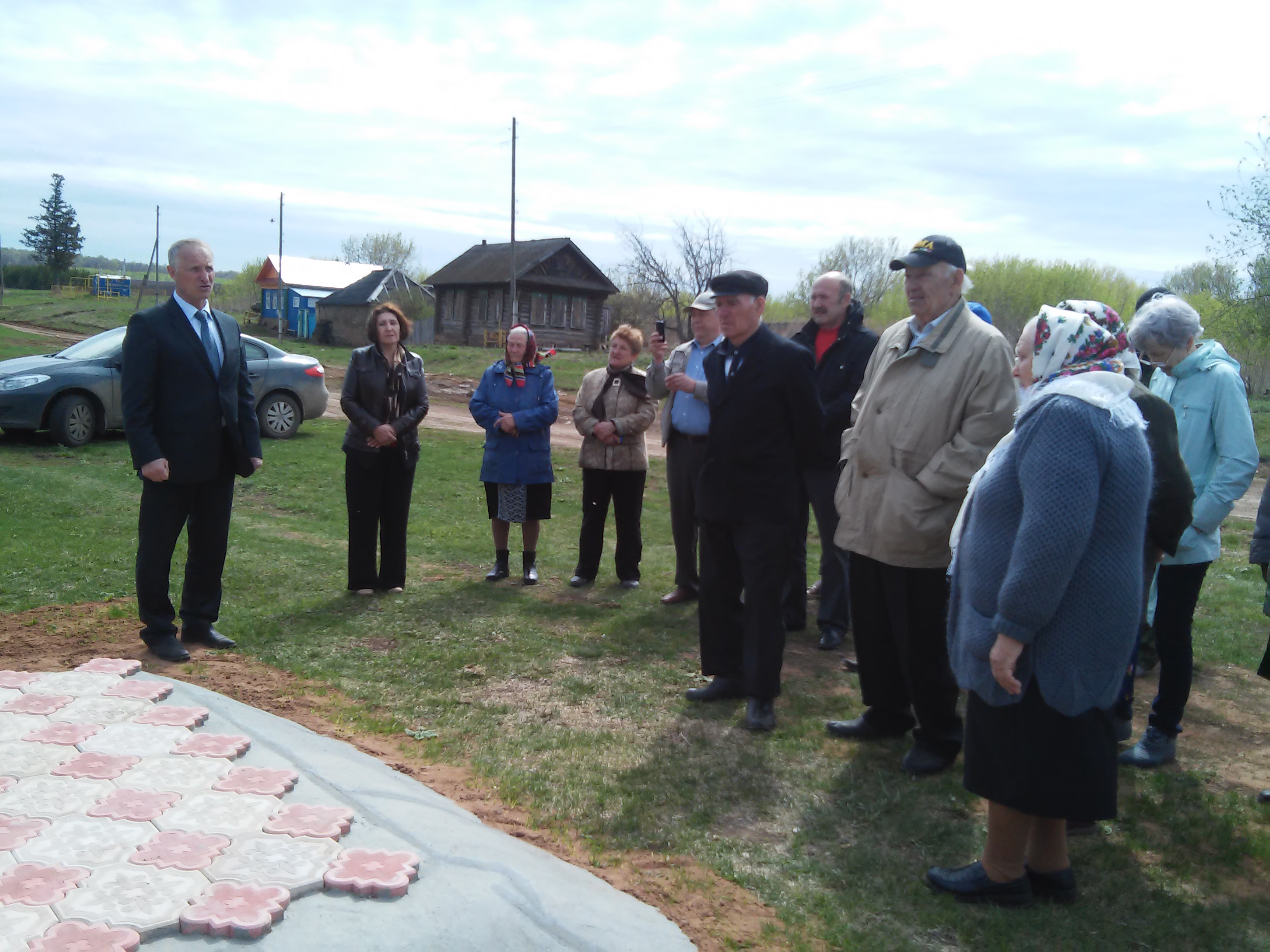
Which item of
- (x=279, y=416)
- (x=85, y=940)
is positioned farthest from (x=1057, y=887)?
(x=279, y=416)

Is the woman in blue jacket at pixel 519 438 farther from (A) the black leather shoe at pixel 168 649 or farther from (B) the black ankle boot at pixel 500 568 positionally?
(A) the black leather shoe at pixel 168 649

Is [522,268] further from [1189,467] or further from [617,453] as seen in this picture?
[1189,467]

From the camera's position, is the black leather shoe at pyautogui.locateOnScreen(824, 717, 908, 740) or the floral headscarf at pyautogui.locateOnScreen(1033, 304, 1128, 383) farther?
the black leather shoe at pyautogui.locateOnScreen(824, 717, 908, 740)

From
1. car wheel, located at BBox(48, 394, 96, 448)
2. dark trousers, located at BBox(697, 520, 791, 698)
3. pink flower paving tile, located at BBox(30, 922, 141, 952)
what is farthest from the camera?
car wheel, located at BBox(48, 394, 96, 448)

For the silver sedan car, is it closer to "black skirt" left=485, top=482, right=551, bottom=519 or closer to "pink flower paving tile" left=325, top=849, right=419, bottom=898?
"black skirt" left=485, top=482, right=551, bottom=519

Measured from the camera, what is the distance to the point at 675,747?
4.55 meters

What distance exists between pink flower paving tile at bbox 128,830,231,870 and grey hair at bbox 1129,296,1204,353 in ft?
13.4

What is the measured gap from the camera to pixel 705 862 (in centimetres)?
356

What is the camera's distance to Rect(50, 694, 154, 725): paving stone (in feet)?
13.3

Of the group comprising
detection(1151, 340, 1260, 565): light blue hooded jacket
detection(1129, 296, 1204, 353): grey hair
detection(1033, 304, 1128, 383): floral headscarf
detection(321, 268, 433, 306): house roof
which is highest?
detection(321, 268, 433, 306): house roof

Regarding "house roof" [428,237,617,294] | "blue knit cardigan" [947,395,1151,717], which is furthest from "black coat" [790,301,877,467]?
"house roof" [428,237,617,294]

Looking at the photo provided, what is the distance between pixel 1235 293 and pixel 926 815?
23551mm

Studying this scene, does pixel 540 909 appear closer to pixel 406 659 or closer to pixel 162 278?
pixel 406 659

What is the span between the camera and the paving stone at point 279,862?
2.83 m
